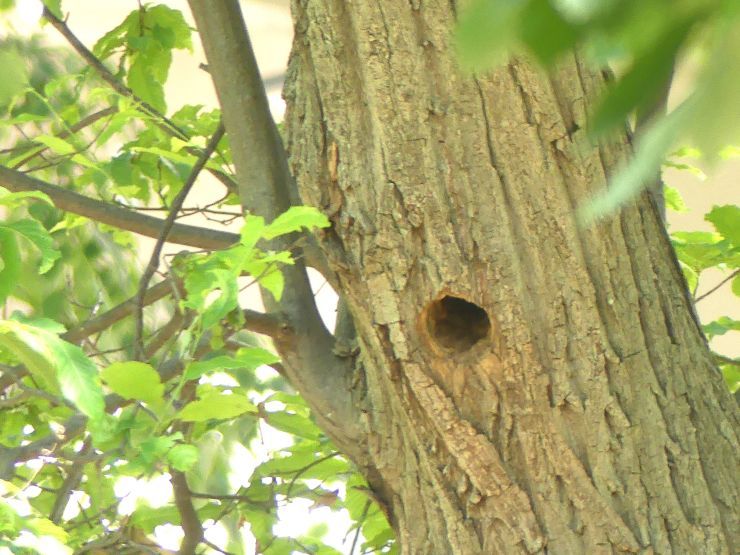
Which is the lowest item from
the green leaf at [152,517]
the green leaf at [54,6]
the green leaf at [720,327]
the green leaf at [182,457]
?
the green leaf at [182,457]

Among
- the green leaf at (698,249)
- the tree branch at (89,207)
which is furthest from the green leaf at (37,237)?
the green leaf at (698,249)

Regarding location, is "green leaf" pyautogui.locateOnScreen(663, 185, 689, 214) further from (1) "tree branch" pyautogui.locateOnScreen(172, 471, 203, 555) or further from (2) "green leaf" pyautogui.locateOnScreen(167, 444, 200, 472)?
(2) "green leaf" pyautogui.locateOnScreen(167, 444, 200, 472)

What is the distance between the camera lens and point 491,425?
1613mm

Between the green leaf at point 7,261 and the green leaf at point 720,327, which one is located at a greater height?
the green leaf at point 7,261

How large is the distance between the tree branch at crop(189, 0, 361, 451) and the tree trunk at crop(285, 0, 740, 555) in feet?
1.30

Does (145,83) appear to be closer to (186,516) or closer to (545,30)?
(186,516)

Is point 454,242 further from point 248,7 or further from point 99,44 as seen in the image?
point 248,7

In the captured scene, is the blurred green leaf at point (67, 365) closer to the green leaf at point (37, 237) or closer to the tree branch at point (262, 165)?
the green leaf at point (37, 237)

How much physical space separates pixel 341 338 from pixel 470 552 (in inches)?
23.9

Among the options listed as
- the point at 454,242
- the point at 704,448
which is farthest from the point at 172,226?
the point at 704,448

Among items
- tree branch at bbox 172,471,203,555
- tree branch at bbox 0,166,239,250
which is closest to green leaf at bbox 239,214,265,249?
tree branch at bbox 0,166,239,250

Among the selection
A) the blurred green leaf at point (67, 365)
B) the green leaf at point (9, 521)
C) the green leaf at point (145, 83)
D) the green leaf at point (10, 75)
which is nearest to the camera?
the green leaf at point (10, 75)

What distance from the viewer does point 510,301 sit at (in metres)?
1.59

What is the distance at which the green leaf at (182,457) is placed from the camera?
→ 1395mm
